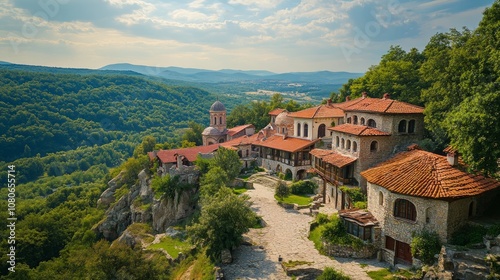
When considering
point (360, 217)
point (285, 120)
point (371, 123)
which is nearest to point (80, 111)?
point (285, 120)

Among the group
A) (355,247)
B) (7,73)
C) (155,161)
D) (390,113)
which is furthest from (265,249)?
(7,73)

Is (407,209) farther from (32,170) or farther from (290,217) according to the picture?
(32,170)

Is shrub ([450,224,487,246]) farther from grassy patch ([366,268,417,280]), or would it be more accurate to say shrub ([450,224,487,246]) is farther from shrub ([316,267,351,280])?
shrub ([316,267,351,280])

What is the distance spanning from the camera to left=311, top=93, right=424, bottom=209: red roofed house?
28609 millimetres

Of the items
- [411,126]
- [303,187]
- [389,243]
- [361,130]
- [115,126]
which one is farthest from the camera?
[115,126]

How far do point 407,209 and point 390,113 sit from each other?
11.0 metres

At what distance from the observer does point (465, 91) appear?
2302 cm

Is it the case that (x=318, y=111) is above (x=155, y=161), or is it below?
above

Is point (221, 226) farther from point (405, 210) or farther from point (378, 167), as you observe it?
point (378, 167)

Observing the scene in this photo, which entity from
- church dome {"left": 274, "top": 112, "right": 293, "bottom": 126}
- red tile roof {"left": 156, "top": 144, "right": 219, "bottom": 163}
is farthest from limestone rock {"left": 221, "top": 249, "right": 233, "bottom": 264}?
church dome {"left": 274, "top": 112, "right": 293, "bottom": 126}

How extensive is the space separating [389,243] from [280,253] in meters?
6.63

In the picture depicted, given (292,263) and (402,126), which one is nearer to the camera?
(292,263)

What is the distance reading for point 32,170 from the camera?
306 ft

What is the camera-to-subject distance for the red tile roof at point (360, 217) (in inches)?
849
